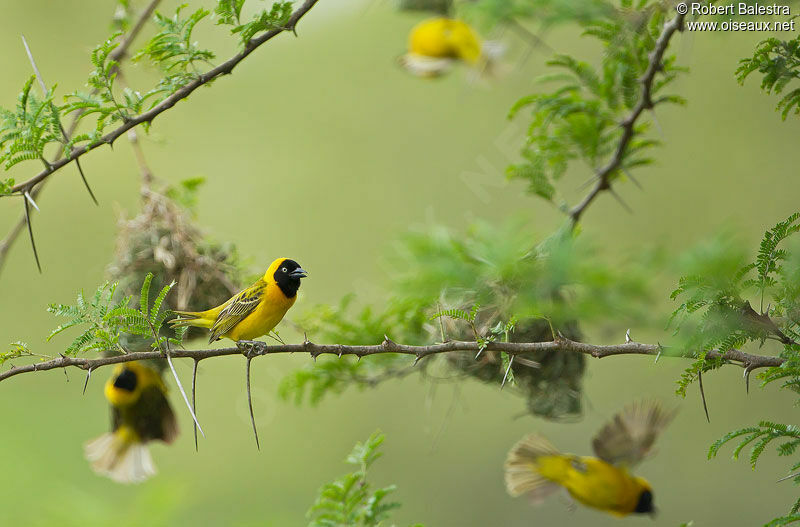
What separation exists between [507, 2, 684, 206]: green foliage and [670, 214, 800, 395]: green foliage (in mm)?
832

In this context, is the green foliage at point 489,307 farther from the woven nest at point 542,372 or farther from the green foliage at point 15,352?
the green foliage at point 15,352

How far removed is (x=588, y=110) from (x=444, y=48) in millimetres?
622

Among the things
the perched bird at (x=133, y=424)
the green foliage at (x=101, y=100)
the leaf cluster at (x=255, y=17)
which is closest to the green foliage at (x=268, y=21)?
the leaf cluster at (x=255, y=17)

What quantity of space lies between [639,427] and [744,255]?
5.51 ft

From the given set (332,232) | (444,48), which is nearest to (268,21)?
(444,48)

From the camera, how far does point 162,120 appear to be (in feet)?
24.8

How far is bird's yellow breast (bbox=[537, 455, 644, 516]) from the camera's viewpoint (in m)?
2.59

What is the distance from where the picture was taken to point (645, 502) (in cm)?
271

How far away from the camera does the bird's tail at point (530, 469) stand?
8.80 ft

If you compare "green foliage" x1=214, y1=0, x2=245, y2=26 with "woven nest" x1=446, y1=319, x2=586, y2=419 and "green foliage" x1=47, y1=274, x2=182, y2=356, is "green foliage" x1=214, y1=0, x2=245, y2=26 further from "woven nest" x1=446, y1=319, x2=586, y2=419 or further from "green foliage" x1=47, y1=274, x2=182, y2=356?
"woven nest" x1=446, y1=319, x2=586, y2=419

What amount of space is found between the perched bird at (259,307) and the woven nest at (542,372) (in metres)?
0.56

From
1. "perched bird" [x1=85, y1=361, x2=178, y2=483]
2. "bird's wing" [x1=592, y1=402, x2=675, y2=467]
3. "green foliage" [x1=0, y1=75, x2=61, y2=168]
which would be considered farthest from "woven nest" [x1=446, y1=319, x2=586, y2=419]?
"green foliage" [x1=0, y1=75, x2=61, y2=168]

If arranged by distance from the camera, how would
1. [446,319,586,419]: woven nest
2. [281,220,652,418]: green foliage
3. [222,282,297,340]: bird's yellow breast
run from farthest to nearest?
[446,319,586,419]: woven nest → [222,282,297,340]: bird's yellow breast → [281,220,652,418]: green foliage

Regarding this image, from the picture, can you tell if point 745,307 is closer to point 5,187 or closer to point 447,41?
point 5,187
